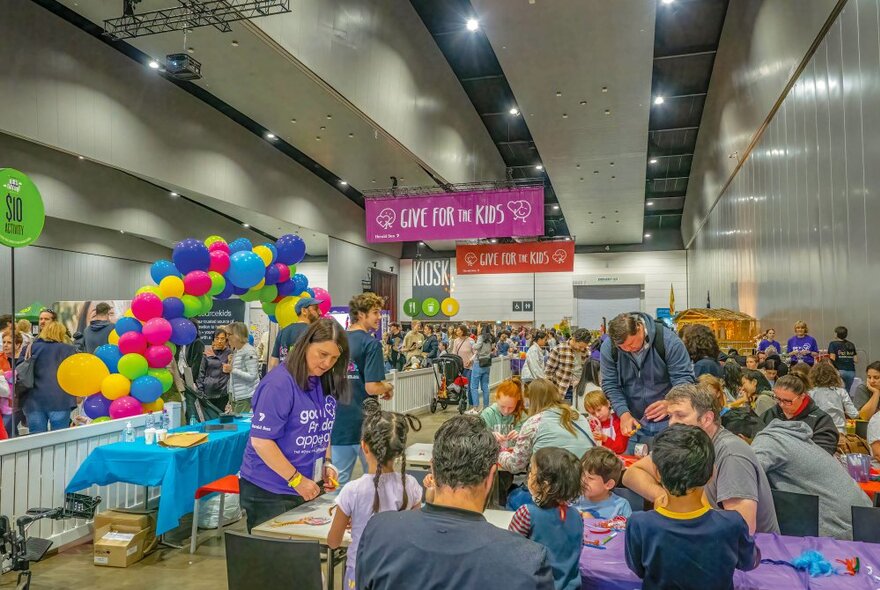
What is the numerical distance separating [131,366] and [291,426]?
3.72m

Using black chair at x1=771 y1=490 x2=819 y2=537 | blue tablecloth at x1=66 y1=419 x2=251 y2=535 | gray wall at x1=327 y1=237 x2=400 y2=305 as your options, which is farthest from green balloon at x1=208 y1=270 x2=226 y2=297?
gray wall at x1=327 y1=237 x2=400 y2=305

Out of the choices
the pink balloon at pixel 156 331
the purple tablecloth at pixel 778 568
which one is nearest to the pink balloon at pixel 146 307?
the pink balloon at pixel 156 331

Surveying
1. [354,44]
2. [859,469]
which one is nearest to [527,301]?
[354,44]

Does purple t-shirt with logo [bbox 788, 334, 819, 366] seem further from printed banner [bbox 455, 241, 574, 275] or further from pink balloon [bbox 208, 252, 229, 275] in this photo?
pink balloon [bbox 208, 252, 229, 275]

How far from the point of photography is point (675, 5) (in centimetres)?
1032

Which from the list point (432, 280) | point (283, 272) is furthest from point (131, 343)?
point (432, 280)

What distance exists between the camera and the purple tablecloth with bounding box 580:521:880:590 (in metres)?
1.99

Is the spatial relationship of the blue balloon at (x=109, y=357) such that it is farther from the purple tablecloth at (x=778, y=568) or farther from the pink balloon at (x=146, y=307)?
the purple tablecloth at (x=778, y=568)

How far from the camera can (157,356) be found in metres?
5.84

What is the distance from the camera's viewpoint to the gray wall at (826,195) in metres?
5.89

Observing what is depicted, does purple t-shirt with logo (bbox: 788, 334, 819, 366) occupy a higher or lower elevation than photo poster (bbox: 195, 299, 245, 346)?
lower

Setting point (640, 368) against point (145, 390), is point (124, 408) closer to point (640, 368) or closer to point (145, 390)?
point (145, 390)

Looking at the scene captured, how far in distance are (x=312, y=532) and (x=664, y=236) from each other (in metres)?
26.1

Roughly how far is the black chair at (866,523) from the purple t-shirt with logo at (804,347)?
576 cm
